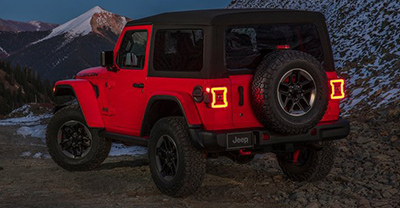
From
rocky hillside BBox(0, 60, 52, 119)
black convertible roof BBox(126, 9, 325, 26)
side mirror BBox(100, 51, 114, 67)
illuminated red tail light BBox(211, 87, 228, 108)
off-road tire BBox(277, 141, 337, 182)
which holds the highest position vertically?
black convertible roof BBox(126, 9, 325, 26)

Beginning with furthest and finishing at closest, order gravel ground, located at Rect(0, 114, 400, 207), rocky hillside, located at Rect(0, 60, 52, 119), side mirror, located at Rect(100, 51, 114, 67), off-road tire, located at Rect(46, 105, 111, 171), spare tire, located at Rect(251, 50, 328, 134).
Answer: rocky hillside, located at Rect(0, 60, 52, 119), off-road tire, located at Rect(46, 105, 111, 171), side mirror, located at Rect(100, 51, 114, 67), gravel ground, located at Rect(0, 114, 400, 207), spare tire, located at Rect(251, 50, 328, 134)

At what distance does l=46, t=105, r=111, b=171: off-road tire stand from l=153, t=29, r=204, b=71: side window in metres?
2.07

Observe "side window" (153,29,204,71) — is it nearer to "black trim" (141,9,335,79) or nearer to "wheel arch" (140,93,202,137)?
"black trim" (141,9,335,79)

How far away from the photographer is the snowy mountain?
38.3 feet

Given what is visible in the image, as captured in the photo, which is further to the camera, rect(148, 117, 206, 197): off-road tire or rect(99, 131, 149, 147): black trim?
rect(99, 131, 149, 147): black trim

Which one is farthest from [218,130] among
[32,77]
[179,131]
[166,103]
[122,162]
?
[32,77]

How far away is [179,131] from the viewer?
566 centimetres

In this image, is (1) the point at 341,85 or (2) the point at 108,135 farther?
(2) the point at 108,135

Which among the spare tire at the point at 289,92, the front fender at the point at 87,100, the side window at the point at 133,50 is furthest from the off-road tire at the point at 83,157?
the spare tire at the point at 289,92

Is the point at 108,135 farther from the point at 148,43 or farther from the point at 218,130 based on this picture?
the point at 218,130

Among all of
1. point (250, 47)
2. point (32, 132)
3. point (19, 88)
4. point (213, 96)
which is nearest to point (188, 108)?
point (213, 96)

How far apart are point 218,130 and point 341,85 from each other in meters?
1.58

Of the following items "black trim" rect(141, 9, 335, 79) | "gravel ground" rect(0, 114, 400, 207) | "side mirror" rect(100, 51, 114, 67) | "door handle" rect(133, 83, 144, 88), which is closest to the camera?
"black trim" rect(141, 9, 335, 79)

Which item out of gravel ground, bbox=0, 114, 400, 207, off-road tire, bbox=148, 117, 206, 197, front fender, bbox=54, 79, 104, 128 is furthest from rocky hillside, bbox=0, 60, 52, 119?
off-road tire, bbox=148, 117, 206, 197
